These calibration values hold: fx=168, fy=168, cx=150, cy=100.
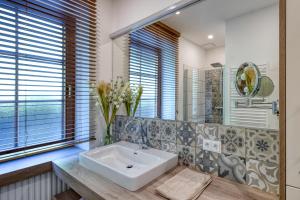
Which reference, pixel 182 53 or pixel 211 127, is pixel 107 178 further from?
pixel 182 53

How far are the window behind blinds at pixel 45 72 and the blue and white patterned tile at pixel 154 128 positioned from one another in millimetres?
625

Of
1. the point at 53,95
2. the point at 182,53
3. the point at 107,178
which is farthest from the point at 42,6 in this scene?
the point at 107,178

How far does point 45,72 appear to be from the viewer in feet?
4.71

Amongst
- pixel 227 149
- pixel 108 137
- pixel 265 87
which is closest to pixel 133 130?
pixel 108 137

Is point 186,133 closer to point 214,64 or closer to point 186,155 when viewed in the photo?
point 186,155

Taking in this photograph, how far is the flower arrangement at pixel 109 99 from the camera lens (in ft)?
5.41

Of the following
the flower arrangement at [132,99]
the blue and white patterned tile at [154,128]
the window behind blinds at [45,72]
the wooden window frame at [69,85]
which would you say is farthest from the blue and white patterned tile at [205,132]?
the wooden window frame at [69,85]

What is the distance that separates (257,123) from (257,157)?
0.64 feet

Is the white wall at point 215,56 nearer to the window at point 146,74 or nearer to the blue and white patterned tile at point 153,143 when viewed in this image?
the window at point 146,74

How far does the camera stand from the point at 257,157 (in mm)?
973

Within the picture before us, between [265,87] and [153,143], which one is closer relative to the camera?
[265,87]

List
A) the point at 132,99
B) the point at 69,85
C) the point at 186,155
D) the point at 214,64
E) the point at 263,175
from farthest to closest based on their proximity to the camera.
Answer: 1. the point at 132,99
2. the point at 69,85
3. the point at 186,155
4. the point at 214,64
5. the point at 263,175

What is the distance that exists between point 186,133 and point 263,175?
20.4 inches

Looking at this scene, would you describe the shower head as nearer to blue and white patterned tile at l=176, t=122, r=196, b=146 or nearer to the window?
blue and white patterned tile at l=176, t=122, r=196, b=146
